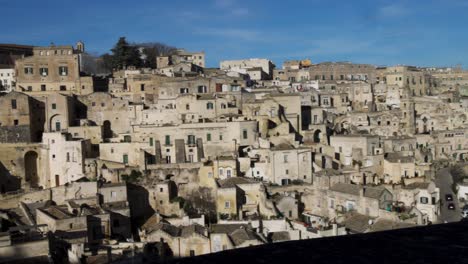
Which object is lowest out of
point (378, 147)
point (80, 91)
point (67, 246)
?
point (67, 246)

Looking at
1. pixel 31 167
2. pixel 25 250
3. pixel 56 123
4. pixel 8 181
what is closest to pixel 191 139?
pixel 56 123

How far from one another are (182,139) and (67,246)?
1339 cm

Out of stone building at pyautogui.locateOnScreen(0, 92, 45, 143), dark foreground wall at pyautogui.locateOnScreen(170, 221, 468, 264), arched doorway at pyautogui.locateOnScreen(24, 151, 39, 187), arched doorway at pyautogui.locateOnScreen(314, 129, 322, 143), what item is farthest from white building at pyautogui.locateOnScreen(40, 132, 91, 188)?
dark foreground wall at pyautogui.locateOnScreen(170, 221, 468, 264)

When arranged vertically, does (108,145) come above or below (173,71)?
below

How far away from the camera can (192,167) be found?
1284 inches

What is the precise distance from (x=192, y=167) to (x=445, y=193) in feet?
52.4

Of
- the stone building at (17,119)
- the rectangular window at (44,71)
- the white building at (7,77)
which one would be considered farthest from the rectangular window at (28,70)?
the white building at (7,77)

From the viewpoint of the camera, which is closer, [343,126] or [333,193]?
[333,193]

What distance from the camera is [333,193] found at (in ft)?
102

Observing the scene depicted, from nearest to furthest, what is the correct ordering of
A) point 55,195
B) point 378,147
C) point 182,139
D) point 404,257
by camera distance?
point 404,257 < point 55,195 < point 182,139 < point 378,147

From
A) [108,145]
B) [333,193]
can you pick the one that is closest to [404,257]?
[333,193]

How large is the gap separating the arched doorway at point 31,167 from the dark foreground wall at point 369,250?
3412 centimetres

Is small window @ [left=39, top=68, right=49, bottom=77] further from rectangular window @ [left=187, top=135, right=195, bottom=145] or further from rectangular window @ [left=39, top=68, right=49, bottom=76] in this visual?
rectangular window @ [left=187, top=135, right=195, bottom=145]

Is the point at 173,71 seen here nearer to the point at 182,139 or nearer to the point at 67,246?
the point at 182,139
